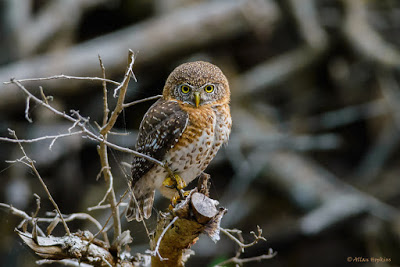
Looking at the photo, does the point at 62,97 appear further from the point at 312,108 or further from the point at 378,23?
the point at 378,23

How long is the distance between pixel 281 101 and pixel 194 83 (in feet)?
22.1

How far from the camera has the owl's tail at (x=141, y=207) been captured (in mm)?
2986

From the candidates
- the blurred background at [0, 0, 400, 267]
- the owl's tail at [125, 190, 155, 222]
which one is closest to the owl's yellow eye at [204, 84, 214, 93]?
the owl's tail at [125, 190, 155, 222]

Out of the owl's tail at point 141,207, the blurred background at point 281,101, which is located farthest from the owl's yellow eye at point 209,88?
the blurred background at point 281,101

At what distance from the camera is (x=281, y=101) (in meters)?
9.18

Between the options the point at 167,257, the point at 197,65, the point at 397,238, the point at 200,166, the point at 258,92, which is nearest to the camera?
the point at 197,65

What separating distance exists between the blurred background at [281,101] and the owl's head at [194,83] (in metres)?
3.72

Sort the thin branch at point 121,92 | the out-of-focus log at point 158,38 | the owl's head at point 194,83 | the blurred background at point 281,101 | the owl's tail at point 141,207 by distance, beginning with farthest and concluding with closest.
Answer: the blurred background at point 281,101 → the out-of-focus log at point 158,38 → the owl's tail at point 141,207 → the owl's head at point 194,83 → the thin branch at point 121,92

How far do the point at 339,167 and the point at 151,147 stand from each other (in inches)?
260

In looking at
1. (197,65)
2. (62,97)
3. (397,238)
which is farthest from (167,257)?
→ (397,238)

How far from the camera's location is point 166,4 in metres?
8.61

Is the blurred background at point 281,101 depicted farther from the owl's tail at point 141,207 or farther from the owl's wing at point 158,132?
the owl's wing at point 158,132

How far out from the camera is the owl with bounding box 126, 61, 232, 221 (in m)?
2.85

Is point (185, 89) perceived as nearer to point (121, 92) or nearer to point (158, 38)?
point (121, 92)
